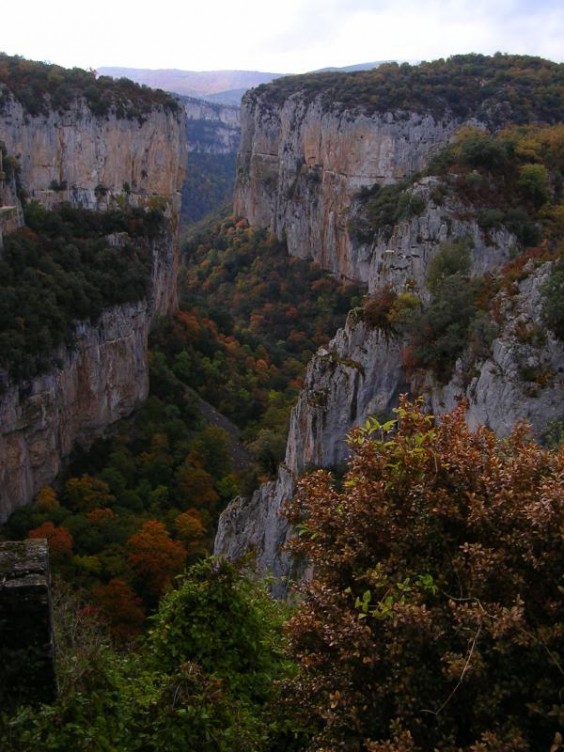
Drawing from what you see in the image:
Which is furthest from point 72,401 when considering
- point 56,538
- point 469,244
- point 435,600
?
point 435,600

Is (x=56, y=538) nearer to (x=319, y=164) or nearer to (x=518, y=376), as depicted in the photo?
(x=518, y=376)

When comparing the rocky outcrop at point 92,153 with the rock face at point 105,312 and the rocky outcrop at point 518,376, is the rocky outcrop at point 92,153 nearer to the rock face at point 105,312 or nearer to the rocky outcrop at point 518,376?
the rock face at point 105,312

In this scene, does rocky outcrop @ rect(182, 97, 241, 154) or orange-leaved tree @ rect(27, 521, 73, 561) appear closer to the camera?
orange-leaved tree @ rect(27, 521, 73, 561)

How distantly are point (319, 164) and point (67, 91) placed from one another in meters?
25.7

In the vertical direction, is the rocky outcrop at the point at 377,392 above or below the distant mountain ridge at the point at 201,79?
below

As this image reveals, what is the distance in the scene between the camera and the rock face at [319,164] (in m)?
52.5

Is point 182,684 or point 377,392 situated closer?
point 182,684

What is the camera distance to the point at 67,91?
122 ft

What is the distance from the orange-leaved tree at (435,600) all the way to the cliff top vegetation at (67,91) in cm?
3362

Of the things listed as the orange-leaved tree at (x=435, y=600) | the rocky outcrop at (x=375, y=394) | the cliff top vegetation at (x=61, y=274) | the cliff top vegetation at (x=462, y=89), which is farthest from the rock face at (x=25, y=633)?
the cliff top vegetation at (x=462, y=89)

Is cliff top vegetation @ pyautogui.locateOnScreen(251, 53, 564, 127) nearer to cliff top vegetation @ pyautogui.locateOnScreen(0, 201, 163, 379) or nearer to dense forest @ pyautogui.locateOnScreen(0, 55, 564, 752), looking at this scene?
dense forest @ pyautogui.locateOnScreen(0, 55, 564, 752)

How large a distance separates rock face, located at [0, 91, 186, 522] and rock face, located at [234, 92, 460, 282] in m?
13.9

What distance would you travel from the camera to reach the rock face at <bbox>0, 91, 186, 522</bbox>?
87.7 feet

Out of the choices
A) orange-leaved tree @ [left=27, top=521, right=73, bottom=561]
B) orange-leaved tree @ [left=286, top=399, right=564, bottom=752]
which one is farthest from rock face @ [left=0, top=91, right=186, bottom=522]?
orange-leaved tree @ [left=286, top=399, right=564, bottom=752]
